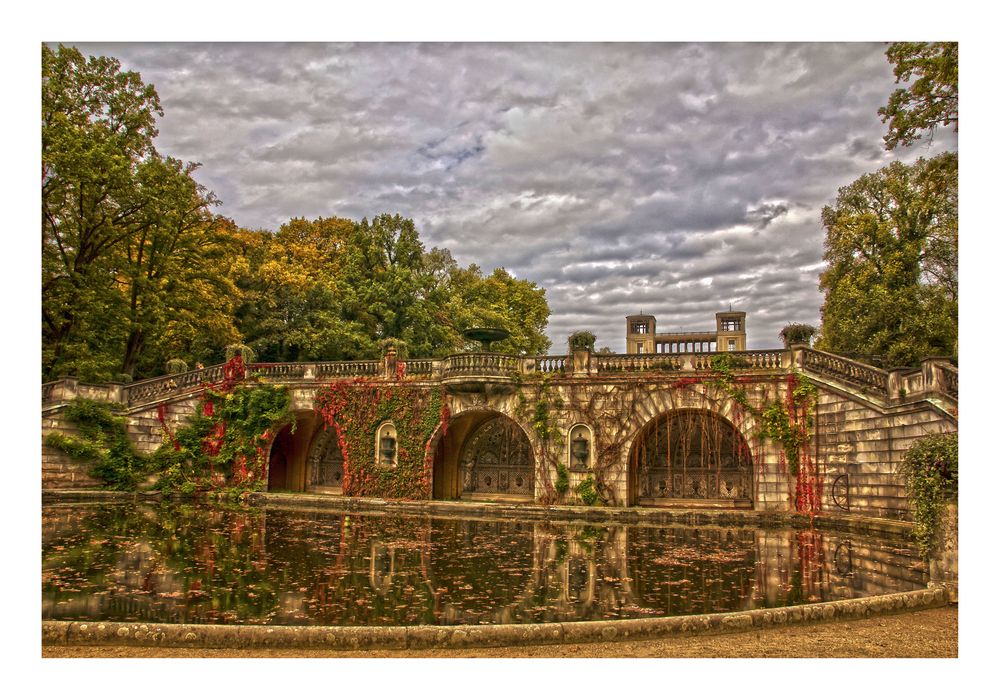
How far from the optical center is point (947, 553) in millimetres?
8500

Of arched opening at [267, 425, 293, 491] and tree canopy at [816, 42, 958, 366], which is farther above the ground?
tree canopy at [816, 42, 958, 366]

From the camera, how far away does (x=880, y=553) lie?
12.8m

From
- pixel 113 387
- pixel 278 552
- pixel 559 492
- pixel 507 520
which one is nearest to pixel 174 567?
pixel 278 552

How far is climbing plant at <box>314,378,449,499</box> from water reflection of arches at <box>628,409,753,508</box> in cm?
681

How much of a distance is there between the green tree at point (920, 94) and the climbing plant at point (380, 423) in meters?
15.3

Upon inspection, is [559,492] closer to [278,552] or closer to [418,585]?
[278,552]

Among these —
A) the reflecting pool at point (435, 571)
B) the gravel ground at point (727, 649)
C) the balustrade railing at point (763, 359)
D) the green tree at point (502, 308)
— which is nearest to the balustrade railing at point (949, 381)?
the reflecting pool at point (435, 571)

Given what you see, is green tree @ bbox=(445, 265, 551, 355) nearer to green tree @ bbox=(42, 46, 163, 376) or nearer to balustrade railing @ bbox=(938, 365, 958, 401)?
green tree @ bbox=(42, 46, 163, 376)

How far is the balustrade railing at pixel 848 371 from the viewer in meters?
17.1

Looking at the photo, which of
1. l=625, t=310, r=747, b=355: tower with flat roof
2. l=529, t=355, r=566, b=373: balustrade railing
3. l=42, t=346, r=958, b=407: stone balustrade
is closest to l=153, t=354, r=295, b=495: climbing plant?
l=42, t=346, r=958, b=407: stone balustrade

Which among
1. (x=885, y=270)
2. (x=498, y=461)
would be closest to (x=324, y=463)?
(x=498, y=461)

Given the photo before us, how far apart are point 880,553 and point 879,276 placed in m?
16.9

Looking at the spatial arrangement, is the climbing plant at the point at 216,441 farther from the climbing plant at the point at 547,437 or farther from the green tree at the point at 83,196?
the climbing plant at the point at 547,437

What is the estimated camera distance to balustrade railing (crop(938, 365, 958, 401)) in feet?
46.1
